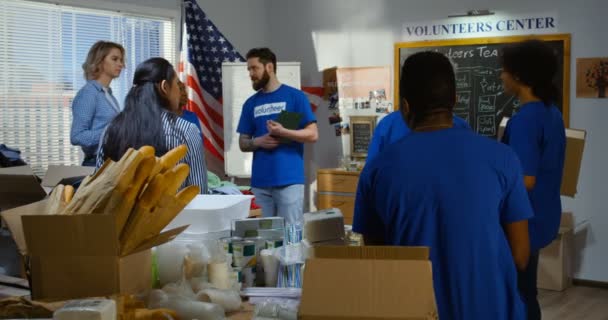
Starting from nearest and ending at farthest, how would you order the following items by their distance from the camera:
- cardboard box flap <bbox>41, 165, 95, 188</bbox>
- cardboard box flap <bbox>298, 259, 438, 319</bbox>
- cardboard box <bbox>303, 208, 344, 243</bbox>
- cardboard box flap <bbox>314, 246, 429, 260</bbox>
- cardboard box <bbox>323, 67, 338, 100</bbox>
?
cardboard box flap <bbox>298, 259, 438, 319</bbox> < cardboard box flap <bbox>314, 246, 429, 260</bbox> < cardboard box <bbox>303, 208, 344, 243</bbox> < cardboard box flap <bbox>41, 165, 95, 188</bbox> < cardboard box <bbox>323, 67, 338, 100</bbox>

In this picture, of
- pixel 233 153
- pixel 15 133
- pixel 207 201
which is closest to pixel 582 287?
pixel 233 153

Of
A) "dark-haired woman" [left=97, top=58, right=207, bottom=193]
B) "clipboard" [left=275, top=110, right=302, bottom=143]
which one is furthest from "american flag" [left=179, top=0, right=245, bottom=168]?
"dark-haired woman" [left=97, top=58, right=207, bottom=193]

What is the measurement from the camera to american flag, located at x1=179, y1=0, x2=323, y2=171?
6.51 m

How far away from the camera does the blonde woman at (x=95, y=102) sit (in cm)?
444

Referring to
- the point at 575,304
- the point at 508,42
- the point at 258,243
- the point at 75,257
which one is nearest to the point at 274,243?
the point at 258,243

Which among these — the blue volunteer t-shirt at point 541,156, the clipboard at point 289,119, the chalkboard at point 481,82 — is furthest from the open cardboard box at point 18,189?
the chalkboard at point 481,82

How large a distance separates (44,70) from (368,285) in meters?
4.62

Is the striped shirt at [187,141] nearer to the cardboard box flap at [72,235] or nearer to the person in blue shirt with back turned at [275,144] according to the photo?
Answer: the cardboard box flap at [72,235]

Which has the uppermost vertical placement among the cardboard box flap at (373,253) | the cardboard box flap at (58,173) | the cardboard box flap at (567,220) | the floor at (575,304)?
the cardboard box flap at (58,173)

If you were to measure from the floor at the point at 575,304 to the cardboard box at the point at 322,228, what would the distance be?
9.84 feet

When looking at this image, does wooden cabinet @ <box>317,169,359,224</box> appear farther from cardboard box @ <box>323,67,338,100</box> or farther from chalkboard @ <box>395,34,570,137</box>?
chalkboard @ <box>395,34,570,137</box>

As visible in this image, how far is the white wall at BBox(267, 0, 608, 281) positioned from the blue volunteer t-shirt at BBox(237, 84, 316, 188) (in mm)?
1879

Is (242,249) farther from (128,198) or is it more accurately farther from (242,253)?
(128,198)

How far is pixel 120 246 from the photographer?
1810 mm
